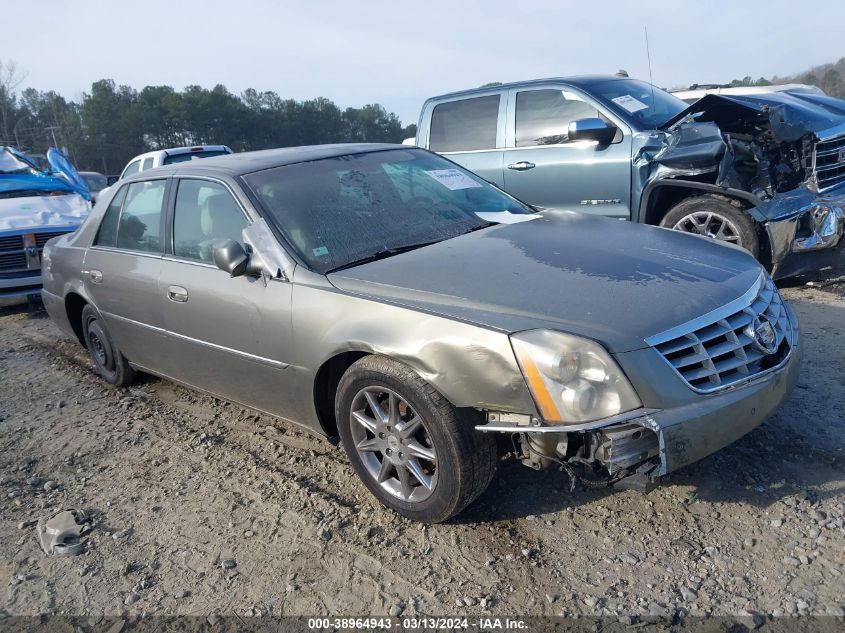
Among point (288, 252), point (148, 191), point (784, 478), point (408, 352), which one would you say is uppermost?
point (148, 191)

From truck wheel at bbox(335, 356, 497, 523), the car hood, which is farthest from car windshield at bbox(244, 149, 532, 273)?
truck wheel at bbox(335, 356, 497, 523)

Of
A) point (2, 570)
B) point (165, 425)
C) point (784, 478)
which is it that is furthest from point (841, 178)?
point (2, 570)

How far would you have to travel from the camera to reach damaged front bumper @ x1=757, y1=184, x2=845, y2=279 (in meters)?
5.02

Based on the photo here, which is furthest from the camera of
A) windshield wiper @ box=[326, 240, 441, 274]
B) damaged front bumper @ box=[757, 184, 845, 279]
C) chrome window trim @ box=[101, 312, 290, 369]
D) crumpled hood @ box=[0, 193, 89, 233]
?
crumpled hood @ box=[0, 193, 89, 233]

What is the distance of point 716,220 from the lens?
17.5ft

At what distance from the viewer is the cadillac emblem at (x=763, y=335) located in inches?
103

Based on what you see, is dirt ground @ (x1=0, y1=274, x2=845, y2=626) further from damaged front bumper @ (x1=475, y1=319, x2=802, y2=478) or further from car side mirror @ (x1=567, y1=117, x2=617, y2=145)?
car side mirror @ (x1=567, y1=117, x2=617, y2=145)

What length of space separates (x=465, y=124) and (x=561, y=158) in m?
1.27

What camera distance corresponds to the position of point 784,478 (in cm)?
287

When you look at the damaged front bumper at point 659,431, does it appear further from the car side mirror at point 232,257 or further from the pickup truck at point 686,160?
the pickup truck at point 686,160

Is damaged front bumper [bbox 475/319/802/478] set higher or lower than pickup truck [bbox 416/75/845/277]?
lower

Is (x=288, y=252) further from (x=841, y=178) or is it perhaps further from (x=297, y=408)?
(x=841, y=178)

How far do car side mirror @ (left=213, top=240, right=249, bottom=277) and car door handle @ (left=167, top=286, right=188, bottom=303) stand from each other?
1.81ft

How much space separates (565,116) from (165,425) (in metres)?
4.32
